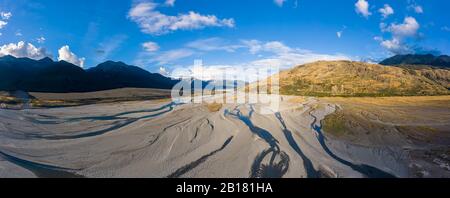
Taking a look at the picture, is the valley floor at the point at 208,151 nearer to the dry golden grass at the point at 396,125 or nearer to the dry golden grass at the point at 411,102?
the dry golden grass at the point at 396,125

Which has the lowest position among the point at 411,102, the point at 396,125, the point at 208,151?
the point at 208,151

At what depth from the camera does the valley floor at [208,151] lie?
10508mm

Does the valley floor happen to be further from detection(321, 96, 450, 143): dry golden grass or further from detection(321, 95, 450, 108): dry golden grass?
detection(321, 95, 450, 108): dry golden grass

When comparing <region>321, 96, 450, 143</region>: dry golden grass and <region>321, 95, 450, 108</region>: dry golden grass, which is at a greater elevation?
<region>321, 95, 450, 108</region>: dry golden grass

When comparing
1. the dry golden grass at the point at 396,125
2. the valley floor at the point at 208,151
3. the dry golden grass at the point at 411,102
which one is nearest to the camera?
the valley floor at the point at 208,151

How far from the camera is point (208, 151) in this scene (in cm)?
1293

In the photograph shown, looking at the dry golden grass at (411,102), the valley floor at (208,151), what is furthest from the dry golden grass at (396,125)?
the dry golden grass at (411,102)

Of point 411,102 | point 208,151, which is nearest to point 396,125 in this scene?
point 208,151

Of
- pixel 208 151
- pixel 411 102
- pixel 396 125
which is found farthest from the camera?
pixel 411 102

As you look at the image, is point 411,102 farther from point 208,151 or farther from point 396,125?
point 208,151

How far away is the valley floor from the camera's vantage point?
10.5m

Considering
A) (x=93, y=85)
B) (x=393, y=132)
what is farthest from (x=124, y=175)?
(x=93, y=85)

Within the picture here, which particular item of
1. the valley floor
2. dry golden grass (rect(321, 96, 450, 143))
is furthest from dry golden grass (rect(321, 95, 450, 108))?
the valley floor

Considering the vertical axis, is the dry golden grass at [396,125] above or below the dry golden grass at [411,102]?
below
